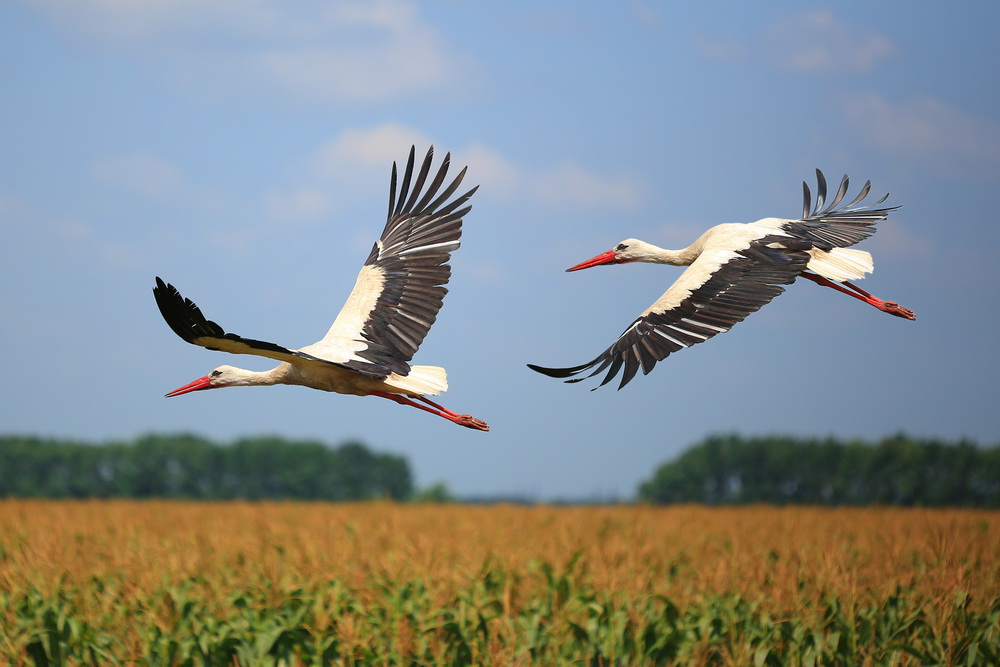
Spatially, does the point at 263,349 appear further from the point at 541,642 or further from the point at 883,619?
the point at 883,619

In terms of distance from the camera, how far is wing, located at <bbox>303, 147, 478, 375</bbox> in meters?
5.95

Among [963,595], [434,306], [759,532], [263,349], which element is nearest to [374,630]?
[434,306]

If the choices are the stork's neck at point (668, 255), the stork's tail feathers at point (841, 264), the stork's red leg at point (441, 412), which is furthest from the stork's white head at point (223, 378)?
the stork's tail feathers at point (841, 264)

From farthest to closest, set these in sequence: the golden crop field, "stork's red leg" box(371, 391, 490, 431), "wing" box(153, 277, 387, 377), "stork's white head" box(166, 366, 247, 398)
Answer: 1. the golden crop field
2. "stork's white head" box(166, 366, 247, 398)
3. "stork's red leg" box(371, 391, 490, 431)
4. "wing" box(153, 277, 387, 377)

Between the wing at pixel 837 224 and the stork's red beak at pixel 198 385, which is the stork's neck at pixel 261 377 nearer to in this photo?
the stork's red beak at pixel 198 385

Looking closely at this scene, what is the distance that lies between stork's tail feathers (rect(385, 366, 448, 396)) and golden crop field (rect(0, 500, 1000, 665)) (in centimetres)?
132

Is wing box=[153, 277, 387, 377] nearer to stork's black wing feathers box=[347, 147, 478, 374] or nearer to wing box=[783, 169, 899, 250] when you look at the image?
stork's black wing feathers box=[347, 147, 478, 374]

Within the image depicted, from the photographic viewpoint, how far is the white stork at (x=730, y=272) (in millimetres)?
5062

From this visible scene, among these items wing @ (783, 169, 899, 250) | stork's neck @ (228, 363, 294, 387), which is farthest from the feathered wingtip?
stork's neck @ (228, 363, 294, 387)

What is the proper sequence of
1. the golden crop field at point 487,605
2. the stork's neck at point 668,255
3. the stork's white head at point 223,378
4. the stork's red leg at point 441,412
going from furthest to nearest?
the golden crop field at point 487,605
the stork's neck at point 668,255
the stork's white head at point 223,378
the stork's red leg at point 441,412

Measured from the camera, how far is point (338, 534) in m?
12.4

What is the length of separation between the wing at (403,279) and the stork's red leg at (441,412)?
155mm

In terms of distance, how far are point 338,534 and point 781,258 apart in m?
8.19

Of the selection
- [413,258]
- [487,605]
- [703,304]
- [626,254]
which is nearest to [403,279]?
[413,258]
